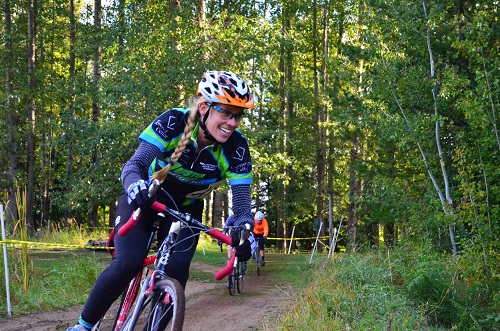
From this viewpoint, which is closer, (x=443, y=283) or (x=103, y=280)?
(x=103, y=280)

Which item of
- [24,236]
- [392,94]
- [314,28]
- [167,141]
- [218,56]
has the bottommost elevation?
[24,236]

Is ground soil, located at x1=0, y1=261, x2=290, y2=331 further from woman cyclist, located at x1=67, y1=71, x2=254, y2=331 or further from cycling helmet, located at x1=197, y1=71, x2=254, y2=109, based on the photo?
cycling helmet, located at x1=197, y1=71, x2=254, y2=109

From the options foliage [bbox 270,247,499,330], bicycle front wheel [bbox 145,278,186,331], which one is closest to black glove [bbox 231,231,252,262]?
bicycle front wheel [bbox 145,278,186,331]

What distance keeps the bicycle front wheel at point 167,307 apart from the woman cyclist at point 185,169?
1.01 feet

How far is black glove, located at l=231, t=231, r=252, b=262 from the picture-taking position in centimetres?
419

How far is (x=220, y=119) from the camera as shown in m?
4.58

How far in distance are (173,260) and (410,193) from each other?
561 inches

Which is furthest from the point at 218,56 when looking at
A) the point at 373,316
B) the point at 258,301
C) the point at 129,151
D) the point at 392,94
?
the point at 373,316

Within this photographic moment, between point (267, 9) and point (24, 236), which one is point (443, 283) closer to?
point (24, 236)

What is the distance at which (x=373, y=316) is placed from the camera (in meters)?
7.71

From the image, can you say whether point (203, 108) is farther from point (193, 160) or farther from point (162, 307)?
point (162, 307)

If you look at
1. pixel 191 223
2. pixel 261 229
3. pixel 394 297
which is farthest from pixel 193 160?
pixel 261 229

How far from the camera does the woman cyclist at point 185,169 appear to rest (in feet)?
14.1

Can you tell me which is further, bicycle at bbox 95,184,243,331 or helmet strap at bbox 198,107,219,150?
helmet strap at bbox 198,107,219,150
